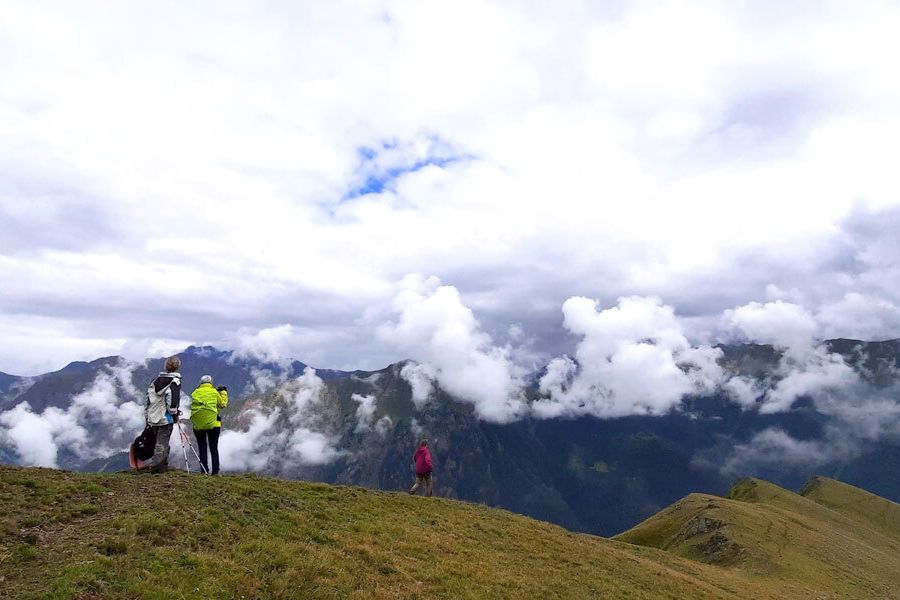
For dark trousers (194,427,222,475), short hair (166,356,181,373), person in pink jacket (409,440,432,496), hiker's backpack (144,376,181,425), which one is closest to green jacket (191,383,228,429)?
dark trousers (194,427,222,475)

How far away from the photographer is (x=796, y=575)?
7012 cm

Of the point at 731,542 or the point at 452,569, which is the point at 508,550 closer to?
the point at 452,569

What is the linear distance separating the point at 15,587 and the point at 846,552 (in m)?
125

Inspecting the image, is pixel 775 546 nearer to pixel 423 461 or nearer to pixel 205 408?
pixel 423 461

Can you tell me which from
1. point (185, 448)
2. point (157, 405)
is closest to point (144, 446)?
point (185, 448)

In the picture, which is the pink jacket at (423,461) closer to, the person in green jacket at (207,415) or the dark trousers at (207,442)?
the person in green jacket at (207,415)

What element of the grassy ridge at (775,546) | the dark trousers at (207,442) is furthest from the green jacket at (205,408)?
the grassy ridge at (775,546)

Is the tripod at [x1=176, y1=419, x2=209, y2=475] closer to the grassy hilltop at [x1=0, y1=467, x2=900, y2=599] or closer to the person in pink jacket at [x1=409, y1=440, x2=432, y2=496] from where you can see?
the grassy hilltop at [x1=0, y1=467, x2=900, y2=599]

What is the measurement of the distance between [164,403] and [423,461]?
1932cm

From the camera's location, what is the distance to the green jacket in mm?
25219

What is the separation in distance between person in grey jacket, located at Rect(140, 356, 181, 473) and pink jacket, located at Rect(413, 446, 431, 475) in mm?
17745

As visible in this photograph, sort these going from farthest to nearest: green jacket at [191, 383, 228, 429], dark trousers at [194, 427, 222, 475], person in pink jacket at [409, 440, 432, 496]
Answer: person in pink jacket at [409, 440, 432, 496], dark trousers at [194, 427, 222, 475], green jacket at [191, 383, 228, 429]

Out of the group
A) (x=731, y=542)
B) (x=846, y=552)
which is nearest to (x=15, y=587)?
(x=731, y=542)

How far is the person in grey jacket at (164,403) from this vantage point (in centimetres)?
2231
